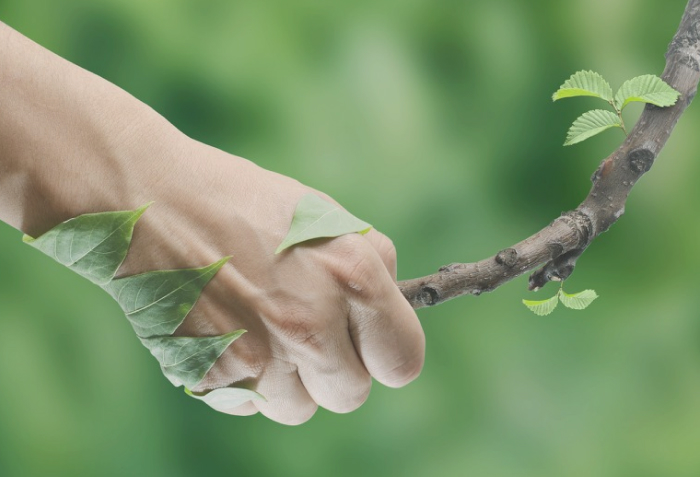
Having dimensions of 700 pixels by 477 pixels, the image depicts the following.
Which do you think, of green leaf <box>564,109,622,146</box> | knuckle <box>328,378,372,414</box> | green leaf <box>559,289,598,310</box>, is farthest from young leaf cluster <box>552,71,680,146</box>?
knuckle <box>328,378,372,414</box>

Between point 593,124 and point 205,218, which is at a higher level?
point 593,124

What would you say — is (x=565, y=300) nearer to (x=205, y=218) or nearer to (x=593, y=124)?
(x=593, y=124)

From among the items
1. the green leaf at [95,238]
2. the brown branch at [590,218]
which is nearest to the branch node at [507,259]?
the brown branch at [590,218]

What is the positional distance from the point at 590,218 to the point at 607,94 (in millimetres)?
85

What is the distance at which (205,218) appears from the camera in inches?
18.7

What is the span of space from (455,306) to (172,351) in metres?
0.45

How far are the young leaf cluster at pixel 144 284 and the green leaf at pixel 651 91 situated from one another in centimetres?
29

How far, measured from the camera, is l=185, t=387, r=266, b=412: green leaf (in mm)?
502

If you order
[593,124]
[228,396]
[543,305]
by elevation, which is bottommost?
[228,396]

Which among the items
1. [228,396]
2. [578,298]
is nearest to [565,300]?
[578,298]

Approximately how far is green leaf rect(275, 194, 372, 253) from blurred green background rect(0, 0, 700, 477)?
1.30 feet

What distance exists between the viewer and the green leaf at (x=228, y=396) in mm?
502

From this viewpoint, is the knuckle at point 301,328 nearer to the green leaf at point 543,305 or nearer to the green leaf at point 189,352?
the green leaf at point 189,352

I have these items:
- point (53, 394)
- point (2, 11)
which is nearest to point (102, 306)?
point (53, 394)
